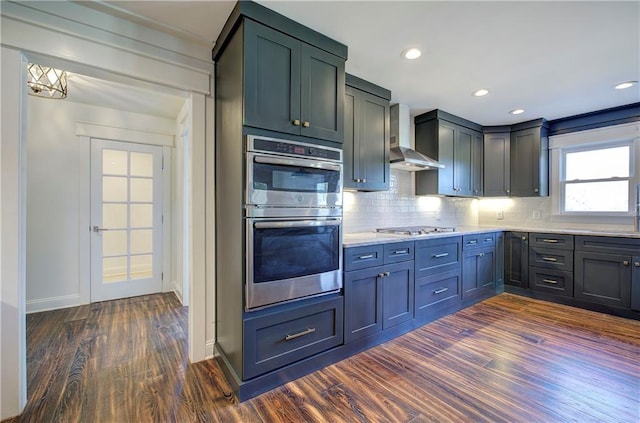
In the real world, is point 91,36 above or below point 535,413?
above

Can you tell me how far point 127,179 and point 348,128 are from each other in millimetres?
3027

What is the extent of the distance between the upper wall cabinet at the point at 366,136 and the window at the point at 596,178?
3015mm

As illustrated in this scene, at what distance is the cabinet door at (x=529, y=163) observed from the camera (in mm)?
4020

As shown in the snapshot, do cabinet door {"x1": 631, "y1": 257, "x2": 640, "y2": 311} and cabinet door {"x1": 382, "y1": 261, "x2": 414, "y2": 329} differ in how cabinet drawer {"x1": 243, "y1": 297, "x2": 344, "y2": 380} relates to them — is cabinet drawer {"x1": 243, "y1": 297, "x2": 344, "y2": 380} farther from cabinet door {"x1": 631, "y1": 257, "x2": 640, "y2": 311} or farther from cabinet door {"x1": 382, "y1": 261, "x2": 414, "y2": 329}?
cabinet door {"x1": 631, "y1": 257, "x2": 640, "y2": 311}

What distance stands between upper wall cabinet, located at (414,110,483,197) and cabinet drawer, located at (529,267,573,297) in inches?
51.4

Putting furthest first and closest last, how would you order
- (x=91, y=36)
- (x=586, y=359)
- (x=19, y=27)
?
(x=586, y=359) → (x=91, y=36) → (x=19, y=27)

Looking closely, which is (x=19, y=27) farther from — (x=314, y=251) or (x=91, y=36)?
(x=314, y=251)

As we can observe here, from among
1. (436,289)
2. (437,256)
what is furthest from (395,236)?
(436,289)

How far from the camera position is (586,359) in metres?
2.26

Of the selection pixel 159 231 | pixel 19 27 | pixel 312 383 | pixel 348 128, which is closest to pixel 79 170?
pixel 159 231

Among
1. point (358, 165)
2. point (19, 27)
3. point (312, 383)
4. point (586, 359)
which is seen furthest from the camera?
point (358, 165)

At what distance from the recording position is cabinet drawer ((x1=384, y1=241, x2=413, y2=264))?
2.54 metres

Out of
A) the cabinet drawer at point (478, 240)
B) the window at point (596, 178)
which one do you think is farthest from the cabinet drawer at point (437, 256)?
the window at point (596, 178)

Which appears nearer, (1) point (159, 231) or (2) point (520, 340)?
(2) point (520, 340)
